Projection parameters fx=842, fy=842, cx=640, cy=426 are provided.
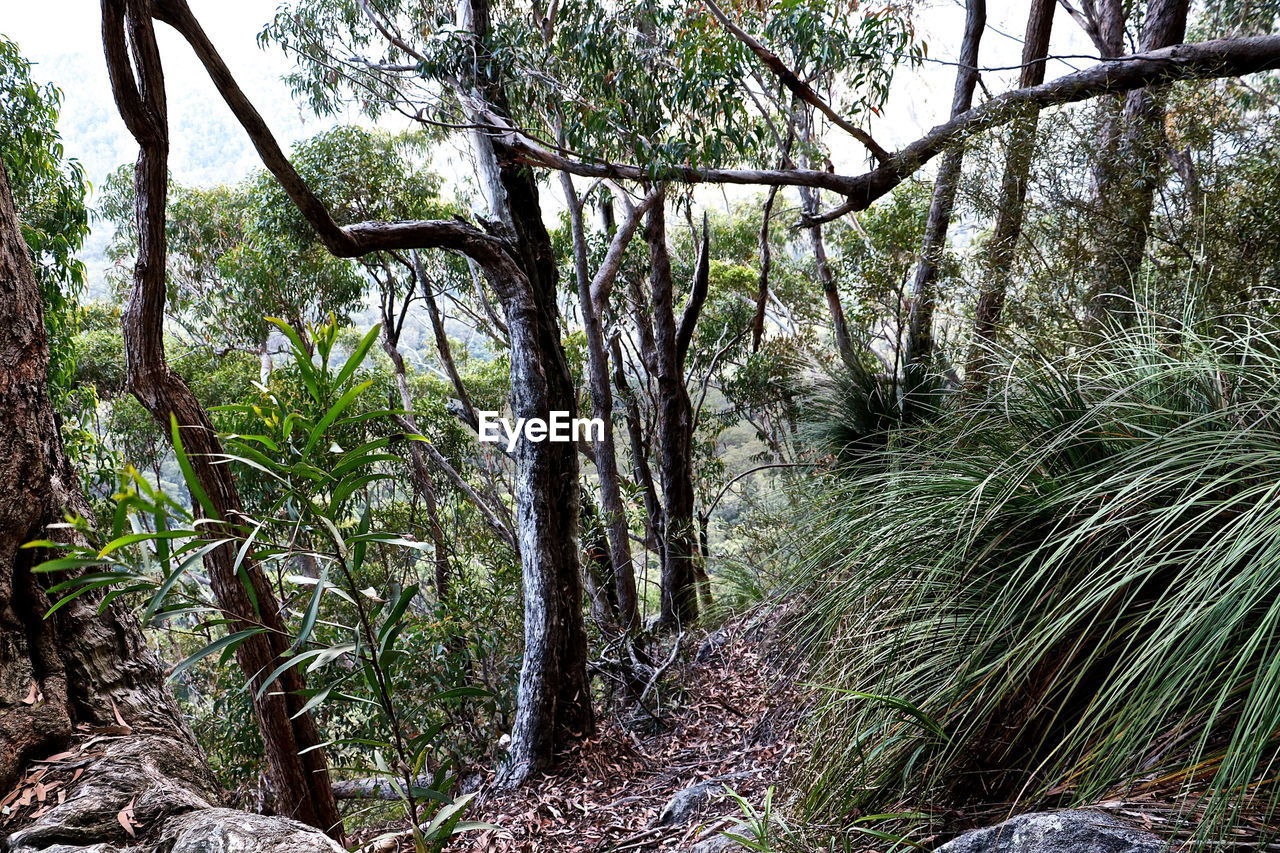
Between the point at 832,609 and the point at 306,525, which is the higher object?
the point at 306,525

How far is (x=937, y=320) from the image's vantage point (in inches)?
217

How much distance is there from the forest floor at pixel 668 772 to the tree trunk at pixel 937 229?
1.75 m

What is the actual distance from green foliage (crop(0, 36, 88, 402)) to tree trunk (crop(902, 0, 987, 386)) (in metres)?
4.91

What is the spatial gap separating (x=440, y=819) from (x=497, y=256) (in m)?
3.07

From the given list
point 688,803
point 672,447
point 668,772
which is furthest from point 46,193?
point 688,803

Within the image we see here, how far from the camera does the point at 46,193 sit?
5.45 m

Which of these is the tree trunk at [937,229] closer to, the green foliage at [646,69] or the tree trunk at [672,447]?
the green foliage at [646,69]

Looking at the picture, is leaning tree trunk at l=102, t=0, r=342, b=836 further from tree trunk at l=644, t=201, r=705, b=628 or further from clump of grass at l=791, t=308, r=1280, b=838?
tree trunk at l=644, t=201, r=705, b=628

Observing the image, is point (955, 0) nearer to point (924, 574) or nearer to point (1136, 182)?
point (1136, 182)

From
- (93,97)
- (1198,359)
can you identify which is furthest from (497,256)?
(93,97)

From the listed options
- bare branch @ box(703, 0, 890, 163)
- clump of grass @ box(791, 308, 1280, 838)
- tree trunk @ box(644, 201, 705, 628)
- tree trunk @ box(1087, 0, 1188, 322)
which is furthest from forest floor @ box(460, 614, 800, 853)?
bare branch @ box(703, 0, 890, 163)

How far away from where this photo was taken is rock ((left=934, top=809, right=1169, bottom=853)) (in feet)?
4.15

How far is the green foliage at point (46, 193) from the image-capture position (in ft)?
16.6

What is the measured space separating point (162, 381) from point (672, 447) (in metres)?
4.14
